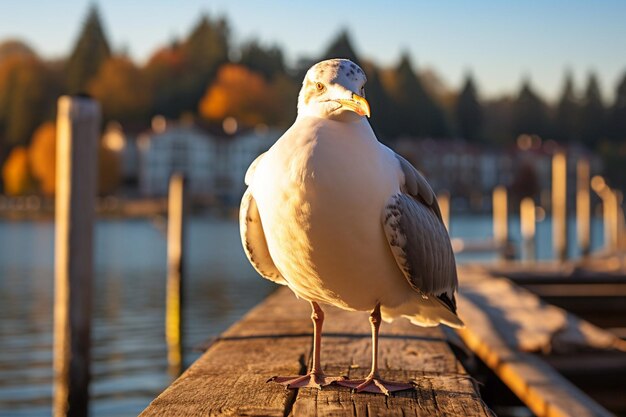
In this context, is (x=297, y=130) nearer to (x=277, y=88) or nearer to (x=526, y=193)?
(x=277, y=88)

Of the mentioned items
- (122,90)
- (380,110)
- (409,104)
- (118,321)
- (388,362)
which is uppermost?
(122,90)

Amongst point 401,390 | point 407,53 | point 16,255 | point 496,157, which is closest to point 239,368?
point 401,390

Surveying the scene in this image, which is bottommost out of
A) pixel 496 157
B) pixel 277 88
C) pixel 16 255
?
pixel 16 255

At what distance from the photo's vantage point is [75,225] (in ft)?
26.6

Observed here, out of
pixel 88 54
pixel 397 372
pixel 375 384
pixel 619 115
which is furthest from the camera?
pixel 619 115

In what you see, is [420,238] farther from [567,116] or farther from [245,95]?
[567,116]

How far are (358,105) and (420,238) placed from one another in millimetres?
706

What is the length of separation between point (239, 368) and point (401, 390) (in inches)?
34.3

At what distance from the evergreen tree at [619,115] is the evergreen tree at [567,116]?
6.12m

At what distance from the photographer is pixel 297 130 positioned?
10.8 ft

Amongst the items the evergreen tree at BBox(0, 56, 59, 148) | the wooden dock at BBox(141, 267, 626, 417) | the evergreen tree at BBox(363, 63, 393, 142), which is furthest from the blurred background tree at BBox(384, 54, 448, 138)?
the wooden dock at BBox(141, 267, 626, 417)

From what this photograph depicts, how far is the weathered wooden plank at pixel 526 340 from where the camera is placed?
15.0ft

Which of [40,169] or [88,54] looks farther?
[88,54]

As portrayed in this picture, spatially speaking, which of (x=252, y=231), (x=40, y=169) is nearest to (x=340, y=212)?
(x=252, y=231)
